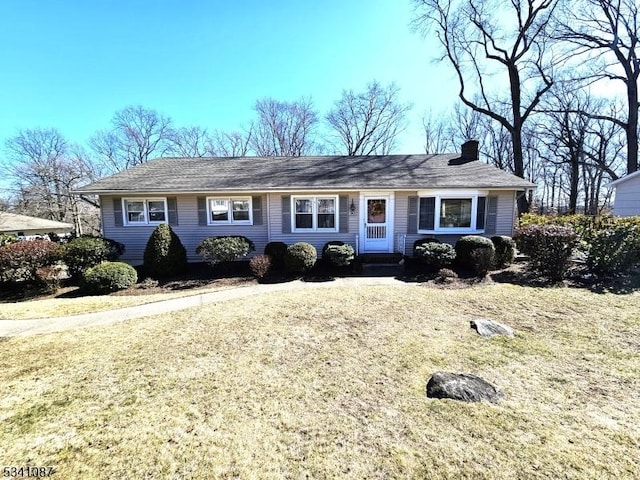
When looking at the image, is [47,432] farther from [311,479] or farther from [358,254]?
[358,254]

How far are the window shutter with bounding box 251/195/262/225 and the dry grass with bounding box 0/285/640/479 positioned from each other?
18.3 ft

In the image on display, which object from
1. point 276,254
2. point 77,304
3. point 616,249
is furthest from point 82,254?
point 616,249

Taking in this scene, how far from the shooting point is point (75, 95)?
1738 centimetres

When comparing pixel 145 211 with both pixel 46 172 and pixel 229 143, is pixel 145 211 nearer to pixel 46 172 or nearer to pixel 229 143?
pixel 229 143

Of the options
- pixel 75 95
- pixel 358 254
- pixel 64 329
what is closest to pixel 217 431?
pixel 64 329

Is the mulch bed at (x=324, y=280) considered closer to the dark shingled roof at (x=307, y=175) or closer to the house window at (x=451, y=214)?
the house window at (x=451, y=214)

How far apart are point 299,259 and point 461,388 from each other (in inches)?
243

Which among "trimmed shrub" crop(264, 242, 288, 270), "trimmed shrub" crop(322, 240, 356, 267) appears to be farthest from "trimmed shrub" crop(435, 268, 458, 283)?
"trimmed shrub" crop(264, 242, 288, 270)

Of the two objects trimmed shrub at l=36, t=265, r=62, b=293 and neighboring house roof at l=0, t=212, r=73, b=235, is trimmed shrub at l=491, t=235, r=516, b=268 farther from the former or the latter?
neighboring house roof at l=0, t=212, r=73, b=235

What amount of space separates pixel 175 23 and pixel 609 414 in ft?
47.6

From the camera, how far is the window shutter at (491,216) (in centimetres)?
1030

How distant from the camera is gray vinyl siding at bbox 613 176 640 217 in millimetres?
12031

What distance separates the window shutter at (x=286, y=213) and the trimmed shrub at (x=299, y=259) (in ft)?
5.40

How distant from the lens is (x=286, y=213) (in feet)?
34.5
